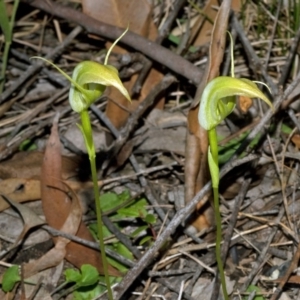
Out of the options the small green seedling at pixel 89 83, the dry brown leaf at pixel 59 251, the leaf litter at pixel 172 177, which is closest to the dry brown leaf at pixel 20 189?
the leaf litter at pixel 172 177

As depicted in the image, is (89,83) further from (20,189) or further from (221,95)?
(20,189)

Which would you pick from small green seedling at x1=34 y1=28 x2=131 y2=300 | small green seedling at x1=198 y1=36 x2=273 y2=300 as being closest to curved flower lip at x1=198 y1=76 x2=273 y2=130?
small green seedling at x1=198 y1=36 x2=273 y2=300

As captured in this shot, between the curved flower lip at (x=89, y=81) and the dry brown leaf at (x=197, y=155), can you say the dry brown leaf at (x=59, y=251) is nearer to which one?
the dry brown leaf at (x=197, y=155)

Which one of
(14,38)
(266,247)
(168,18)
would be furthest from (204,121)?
(14,38)

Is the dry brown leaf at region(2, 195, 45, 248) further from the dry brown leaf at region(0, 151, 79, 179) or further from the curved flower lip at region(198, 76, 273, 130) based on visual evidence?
the curved flower lip at region(198, 76, 273, 130)

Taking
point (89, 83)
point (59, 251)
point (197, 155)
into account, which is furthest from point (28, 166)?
point (89, 83)

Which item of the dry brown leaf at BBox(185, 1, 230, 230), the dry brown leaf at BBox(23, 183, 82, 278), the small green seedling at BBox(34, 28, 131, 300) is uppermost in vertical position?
the small green seedling at BBox(34, 28, 131, 300)
